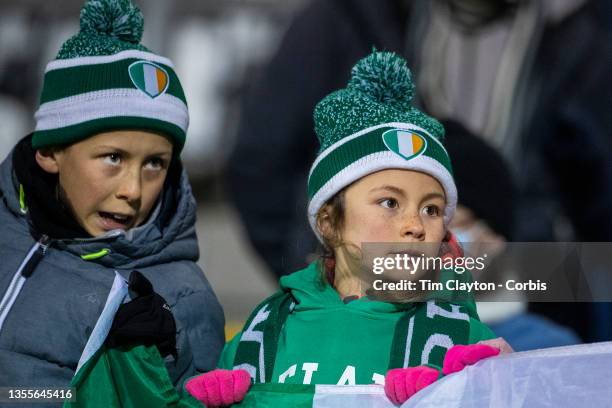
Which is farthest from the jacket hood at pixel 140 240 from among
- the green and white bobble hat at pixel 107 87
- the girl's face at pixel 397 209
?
the girl's face at pixel 397 209

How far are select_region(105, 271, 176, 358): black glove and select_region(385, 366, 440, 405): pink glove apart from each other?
1.58ft

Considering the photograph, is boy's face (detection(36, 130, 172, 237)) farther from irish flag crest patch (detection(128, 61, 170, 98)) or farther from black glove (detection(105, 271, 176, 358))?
black glove (detection(105, 271, 176, 358))

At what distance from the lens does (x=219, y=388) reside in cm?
269

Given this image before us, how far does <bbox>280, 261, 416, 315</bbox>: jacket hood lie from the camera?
9.22 feet

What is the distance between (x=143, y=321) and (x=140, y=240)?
29 cm

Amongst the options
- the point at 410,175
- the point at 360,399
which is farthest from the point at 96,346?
the point at 410,175

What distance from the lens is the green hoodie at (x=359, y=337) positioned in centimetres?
274

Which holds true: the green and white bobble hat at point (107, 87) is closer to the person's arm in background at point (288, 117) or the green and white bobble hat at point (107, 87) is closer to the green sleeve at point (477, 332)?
the green sleeve at point (477, 332)

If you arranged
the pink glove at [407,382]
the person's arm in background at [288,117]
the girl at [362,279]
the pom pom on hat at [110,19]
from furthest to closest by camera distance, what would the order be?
the person's arm in background at [288,117] < the pom pom on hat at [110,19] < the girl at [362,279] < the pink glove at [407,382]

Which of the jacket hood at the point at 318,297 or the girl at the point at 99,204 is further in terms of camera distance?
the girl at the point at 99,204

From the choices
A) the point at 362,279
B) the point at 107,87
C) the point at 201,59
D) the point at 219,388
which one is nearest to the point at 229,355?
the point at 219,388

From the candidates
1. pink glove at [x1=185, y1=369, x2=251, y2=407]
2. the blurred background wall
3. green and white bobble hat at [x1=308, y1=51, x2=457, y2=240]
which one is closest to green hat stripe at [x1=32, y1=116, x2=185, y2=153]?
green and white bobble hat at [x1=308, y1=51, x2=457, y2=240]

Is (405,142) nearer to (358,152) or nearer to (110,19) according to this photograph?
(358,152)

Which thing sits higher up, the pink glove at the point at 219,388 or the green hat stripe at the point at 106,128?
the green hat stripe at the point at 106,128
